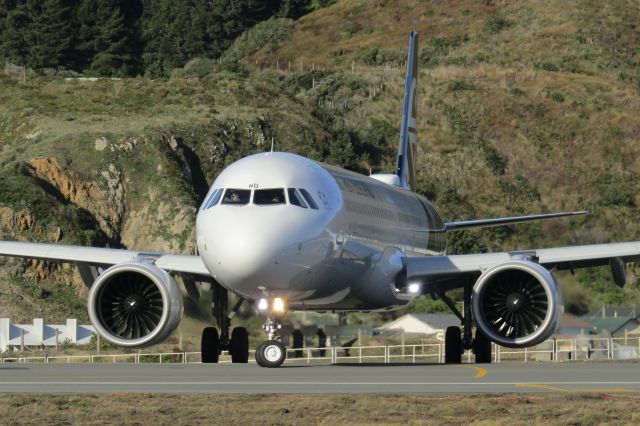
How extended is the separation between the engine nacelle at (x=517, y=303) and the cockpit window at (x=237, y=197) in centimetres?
549

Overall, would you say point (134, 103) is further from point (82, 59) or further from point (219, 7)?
point (219, 7)

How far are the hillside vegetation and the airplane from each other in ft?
49.2

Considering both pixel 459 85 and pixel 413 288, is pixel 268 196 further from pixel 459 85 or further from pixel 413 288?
pixel 459 85

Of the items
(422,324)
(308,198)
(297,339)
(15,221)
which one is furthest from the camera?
(15,221)

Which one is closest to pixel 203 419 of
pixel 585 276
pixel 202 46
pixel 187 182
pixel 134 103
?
pixel 585 276

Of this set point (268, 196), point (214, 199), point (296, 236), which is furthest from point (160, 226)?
point (296, 236)

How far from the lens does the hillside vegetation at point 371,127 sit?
77.9 metres

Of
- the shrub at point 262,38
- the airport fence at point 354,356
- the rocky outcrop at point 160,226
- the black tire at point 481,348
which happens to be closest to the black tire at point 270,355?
the black tire at point 481,348

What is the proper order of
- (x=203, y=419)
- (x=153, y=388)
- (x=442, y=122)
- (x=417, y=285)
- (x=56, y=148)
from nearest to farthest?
(x=203, y=419)
(x=153, y=388)
(x=417, y=285)
(x=56, y=148)
(x=442, y=122)

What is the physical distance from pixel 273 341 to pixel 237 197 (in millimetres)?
2609

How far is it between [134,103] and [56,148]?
14257 millimetres

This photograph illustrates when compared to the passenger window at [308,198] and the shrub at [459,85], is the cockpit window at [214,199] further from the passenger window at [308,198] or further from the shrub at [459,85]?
the shrub at [459,85]

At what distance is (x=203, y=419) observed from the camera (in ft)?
51.7

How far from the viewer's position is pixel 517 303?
2922cm
